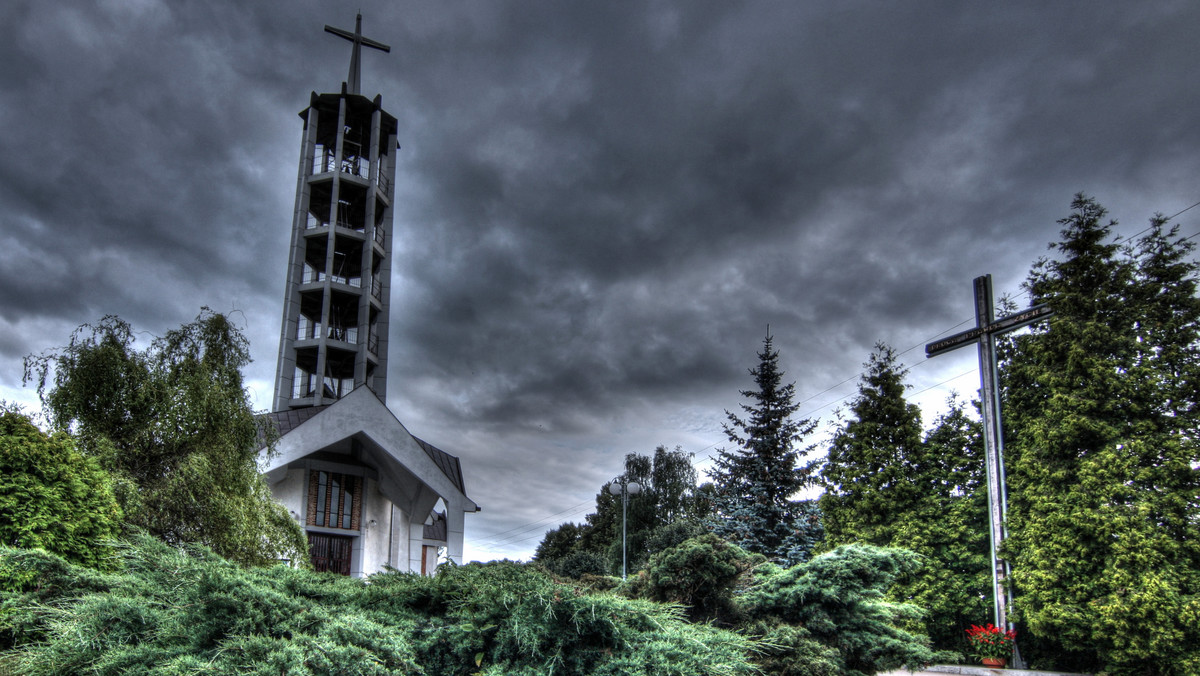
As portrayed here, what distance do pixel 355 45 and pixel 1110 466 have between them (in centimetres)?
3241

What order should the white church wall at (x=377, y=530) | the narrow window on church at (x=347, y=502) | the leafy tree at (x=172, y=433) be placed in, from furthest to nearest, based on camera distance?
1. the white church wall at (x=377, y=530)
2. the narrow window on church at (x=347, y=502)
3. the leafy tree at (x=172, y=433)

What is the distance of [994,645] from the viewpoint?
588 inches

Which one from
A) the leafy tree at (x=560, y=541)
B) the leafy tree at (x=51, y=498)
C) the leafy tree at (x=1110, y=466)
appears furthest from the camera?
the leafy tree at (x=560, y=541)

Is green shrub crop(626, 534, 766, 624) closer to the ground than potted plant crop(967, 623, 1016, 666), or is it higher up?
higher up

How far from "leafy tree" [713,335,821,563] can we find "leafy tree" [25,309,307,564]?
1430cm

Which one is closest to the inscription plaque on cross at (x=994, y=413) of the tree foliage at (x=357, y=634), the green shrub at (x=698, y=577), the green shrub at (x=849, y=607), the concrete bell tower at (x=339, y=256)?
the green shrub at (x=849, y=607)

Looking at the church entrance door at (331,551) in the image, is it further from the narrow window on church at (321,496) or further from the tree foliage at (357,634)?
the tree foliage at (357,634)

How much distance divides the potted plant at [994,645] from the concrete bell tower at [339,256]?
20.6 metres

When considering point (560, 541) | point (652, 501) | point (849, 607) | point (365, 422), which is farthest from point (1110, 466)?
point (560, 541)

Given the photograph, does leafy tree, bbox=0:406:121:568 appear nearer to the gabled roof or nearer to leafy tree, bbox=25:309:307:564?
leafy tree, bbox=25:309:307:564

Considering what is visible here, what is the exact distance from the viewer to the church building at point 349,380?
17.8m

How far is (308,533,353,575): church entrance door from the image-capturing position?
Answer: 18.5 meters

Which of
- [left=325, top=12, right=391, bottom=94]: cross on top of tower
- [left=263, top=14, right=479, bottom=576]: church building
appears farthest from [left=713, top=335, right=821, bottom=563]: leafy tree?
[left=325, top=12, right=391, bottom=94]: cross on top of tower

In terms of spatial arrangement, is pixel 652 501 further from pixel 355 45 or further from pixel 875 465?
pixel 355 45
